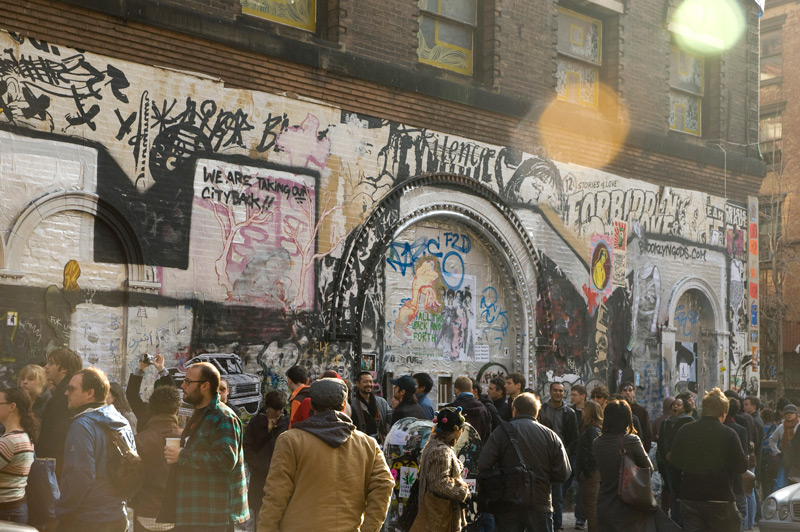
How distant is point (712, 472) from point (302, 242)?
21.4 ft

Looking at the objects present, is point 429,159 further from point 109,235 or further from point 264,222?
point 109,235

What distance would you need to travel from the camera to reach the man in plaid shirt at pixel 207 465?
6348 millimetres

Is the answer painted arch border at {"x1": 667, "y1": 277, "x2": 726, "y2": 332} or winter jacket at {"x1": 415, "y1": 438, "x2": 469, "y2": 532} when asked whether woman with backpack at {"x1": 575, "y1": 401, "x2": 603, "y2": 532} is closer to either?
winter jacket at {"x1": 415, "y1": 438, "x2": 469, "y2": 532}

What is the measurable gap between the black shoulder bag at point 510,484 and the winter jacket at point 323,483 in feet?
8.76

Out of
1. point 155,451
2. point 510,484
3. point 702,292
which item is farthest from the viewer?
point 702,292

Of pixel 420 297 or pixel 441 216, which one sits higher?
pixel 441 216

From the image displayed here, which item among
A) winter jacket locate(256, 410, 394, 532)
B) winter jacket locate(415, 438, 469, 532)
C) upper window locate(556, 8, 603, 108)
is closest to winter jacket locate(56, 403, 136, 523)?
winter jacket locate(256, 410, 394, 532)

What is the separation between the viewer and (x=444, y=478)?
740 cm

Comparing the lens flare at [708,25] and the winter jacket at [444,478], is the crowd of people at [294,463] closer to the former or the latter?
the winter jacket at [444,478]

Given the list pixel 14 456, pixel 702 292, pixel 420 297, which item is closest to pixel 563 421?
pixel 420 297

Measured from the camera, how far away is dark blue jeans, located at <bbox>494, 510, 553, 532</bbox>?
8.47m

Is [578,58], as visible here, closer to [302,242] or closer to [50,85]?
[302,242]

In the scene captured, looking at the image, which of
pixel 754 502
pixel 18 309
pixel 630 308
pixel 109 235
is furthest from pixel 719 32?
pixel 18 309

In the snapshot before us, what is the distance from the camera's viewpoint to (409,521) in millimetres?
7898
